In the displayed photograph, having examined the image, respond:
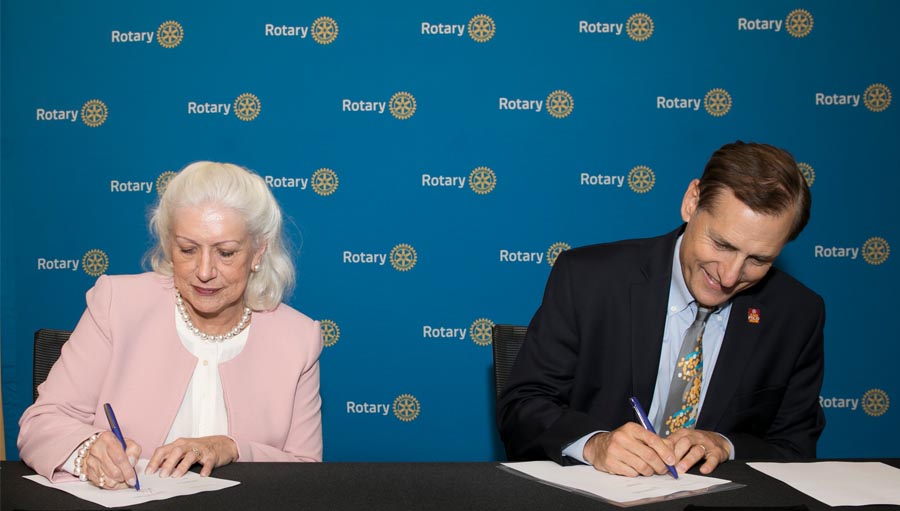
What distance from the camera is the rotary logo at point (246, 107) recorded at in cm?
406

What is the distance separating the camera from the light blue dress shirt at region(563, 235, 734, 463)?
234 centimetres

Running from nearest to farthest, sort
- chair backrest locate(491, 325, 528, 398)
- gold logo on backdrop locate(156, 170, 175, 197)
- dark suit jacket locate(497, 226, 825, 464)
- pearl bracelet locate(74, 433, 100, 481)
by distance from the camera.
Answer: pearl bracelet locate(74, 433, 100, 481)
dark suit jacket locate(497, 226, 825, 464)
chair backrest locate(491, 325, 528, 398)
gold logo on backdrop locate(156, 170, 175, 197)

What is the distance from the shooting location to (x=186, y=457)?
1771mm

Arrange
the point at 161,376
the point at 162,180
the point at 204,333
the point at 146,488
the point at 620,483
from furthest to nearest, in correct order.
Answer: the point at 162,180 → the point at 204,333 → the point at 161,376 → the point at 620,483 → the point at 146,488

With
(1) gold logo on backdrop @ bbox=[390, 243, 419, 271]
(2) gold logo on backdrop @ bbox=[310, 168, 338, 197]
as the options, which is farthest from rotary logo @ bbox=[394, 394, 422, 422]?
(2) gold logo on backdrop @ bbox=[310, 168, 338, 197]

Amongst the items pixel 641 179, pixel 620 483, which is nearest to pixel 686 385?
pixel 620 483

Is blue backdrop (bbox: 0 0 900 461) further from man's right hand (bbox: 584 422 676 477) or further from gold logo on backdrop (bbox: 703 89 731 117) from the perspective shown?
man's right hand (bbox: 584 422 676 477)

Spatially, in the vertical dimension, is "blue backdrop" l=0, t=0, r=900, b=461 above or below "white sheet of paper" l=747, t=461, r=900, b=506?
above

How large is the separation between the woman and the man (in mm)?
612

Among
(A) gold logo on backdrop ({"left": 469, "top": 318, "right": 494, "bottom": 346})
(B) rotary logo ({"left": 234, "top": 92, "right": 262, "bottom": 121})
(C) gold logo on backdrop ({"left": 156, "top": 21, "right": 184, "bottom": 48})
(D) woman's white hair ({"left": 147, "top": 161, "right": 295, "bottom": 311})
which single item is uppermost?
(C) gold logo on backdrop ({"left": 156, "top": 21, "right": 184, "bottom": 48})

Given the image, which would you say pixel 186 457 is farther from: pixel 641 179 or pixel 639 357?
pixel 641 179

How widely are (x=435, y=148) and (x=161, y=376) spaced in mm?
2110

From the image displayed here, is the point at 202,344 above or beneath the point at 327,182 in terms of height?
beneath

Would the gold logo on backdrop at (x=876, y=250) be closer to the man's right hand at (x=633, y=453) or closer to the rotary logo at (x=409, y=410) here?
the rotary logo at (x=409, y=410)
